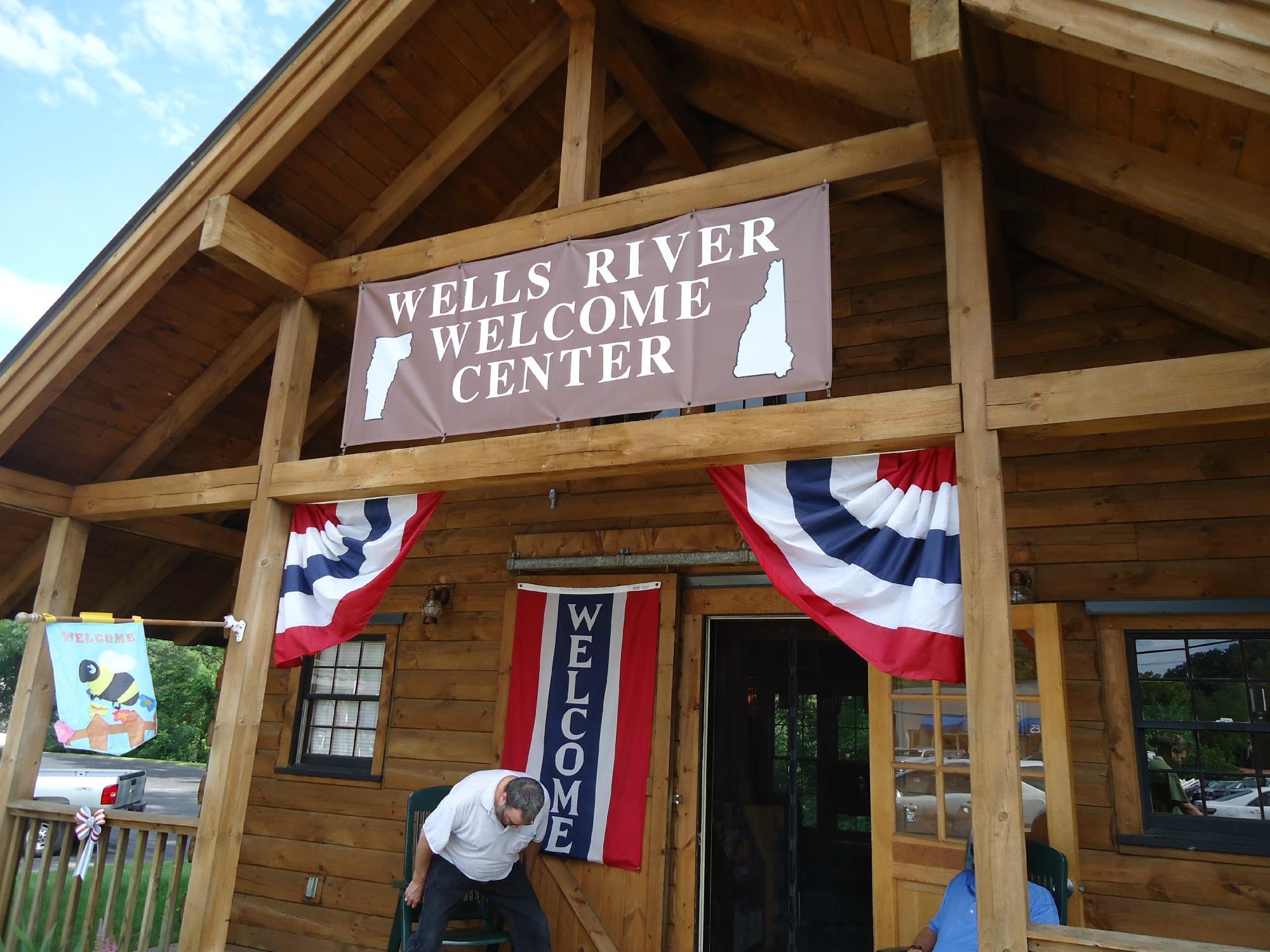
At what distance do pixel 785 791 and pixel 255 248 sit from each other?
14.5 ft

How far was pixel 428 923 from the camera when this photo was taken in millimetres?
4648

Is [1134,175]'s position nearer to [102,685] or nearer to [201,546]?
[102,685]

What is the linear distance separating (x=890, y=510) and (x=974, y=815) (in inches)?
45.2

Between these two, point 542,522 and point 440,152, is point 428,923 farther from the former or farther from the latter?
point 440,152

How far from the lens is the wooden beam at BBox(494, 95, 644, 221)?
19.6ft

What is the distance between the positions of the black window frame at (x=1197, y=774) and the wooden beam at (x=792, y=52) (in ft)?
9.28

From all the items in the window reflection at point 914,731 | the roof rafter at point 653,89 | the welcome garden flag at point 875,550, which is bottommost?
the window reflection at point 914,731

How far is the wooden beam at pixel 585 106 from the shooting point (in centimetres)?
489

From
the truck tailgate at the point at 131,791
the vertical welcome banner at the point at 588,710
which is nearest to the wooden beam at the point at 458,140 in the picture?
the vertical welcome banner at the point at 588,710

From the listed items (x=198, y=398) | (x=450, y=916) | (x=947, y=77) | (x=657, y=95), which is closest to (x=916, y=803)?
(x=450, y=916)

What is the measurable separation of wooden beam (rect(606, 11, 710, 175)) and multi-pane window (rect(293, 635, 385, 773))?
4084mm

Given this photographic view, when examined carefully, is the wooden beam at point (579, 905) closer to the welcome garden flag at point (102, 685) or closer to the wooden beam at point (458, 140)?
the welcome garden flag at point (102, 685)

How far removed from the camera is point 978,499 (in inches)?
132

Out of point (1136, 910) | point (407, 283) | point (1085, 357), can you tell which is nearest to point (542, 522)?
point (407, 283)
